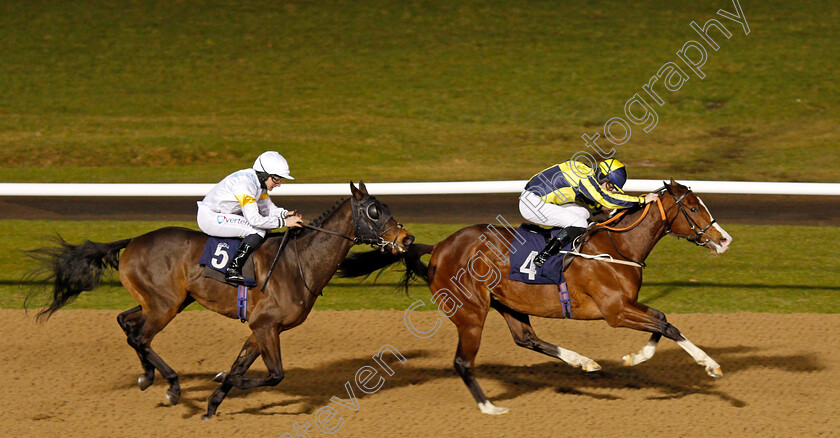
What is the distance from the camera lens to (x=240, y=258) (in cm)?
589

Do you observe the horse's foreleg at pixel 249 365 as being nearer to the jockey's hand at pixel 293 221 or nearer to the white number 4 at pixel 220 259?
the white number 4 at pixel 220 259

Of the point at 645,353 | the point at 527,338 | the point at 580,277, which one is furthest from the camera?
the point at 527,338

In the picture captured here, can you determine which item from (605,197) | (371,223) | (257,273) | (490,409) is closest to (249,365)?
(257,273)

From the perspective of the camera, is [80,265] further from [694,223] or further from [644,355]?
[694,223]

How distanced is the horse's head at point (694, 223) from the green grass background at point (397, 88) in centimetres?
810

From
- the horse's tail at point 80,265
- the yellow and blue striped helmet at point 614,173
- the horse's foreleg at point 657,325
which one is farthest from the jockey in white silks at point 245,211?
the horse's foreleg at point 657,325

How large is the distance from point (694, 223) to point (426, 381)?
2.11m

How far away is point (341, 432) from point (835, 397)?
319 centimetres

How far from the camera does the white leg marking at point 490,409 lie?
5.90 metres

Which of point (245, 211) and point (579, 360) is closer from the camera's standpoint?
point (245, 211)

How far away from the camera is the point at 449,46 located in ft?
72.3

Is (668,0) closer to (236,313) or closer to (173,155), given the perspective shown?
(173,155)

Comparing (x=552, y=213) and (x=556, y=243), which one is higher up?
(x=552, y=213)

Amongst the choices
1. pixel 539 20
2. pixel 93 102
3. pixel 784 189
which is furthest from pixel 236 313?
pixel 539 20
